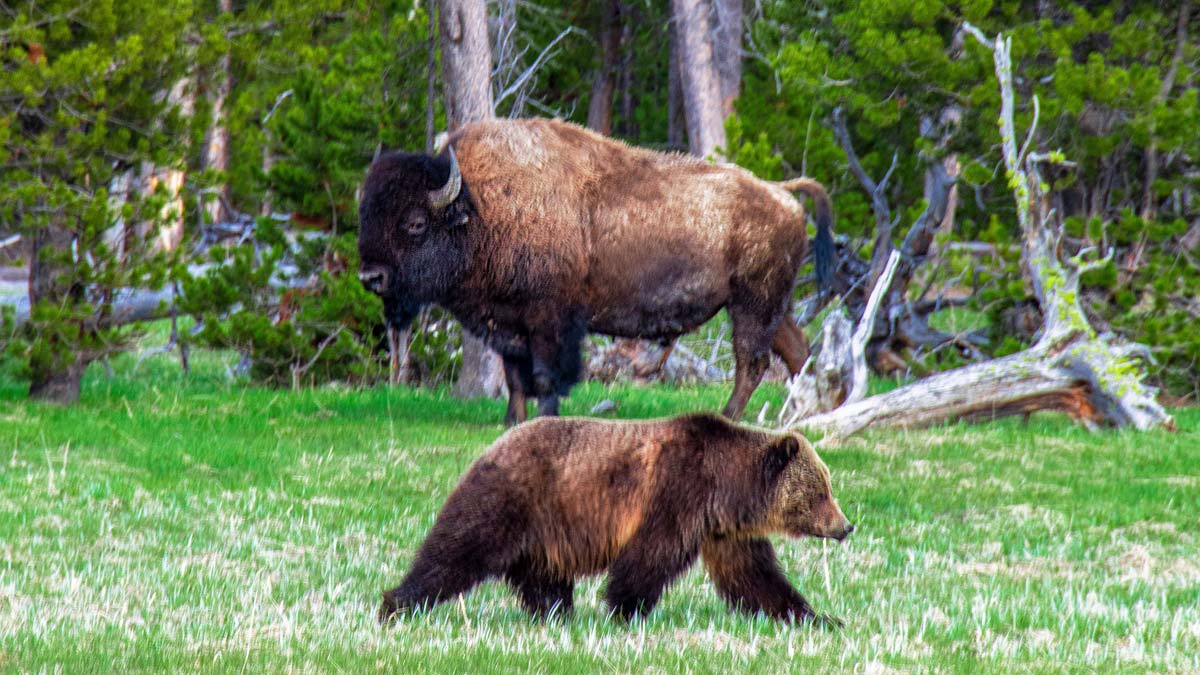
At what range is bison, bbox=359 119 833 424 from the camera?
12.0m

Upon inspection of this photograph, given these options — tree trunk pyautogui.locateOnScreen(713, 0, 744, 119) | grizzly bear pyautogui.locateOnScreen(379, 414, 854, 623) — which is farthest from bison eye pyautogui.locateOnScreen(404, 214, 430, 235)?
tree trunk pyautogui.locateOnScreen(713, 0, 744, 119)

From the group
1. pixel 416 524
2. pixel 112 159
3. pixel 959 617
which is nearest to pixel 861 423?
pixel 416 524

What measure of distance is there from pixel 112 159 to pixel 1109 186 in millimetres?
10655

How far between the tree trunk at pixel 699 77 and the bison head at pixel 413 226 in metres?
11.2

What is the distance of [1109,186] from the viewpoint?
17.0m

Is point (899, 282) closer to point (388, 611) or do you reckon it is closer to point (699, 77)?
point (699, 77)

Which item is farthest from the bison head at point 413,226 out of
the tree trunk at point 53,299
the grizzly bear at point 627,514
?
the grizzly bear at point 627,514

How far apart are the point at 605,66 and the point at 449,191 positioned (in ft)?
59.9

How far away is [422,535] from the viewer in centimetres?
871

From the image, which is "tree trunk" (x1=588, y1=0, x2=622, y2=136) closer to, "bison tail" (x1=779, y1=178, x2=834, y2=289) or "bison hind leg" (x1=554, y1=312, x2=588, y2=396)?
"bison tail" (x1=779, y1=178, x2=834, y2=289)

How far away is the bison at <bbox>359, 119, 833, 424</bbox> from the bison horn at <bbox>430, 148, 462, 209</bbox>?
1 centimetres

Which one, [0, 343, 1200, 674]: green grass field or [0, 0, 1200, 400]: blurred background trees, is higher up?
[0, 0, 1200, 400]: blurred background trees

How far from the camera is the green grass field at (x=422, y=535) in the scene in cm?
569

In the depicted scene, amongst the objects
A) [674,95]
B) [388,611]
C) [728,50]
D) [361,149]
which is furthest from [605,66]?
[388,611]
